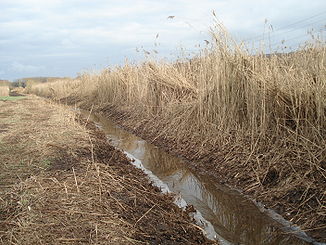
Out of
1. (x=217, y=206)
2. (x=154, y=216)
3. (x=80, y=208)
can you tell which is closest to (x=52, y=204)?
(x=80, y=208)

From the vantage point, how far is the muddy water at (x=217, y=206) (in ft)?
10.2

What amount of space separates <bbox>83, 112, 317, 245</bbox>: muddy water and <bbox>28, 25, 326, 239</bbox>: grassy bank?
201 mm

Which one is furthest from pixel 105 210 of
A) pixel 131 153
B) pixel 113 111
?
pixel 113 111

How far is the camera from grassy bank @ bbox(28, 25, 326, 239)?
11.7 ft

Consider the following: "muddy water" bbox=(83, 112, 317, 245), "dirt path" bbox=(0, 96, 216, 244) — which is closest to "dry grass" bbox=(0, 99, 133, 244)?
"dirt path" bbox=(0, 96, 216, 244)

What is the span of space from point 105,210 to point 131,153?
12.5 ft

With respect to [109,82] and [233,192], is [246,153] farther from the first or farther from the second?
[109,82]

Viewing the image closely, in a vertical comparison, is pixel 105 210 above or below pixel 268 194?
above

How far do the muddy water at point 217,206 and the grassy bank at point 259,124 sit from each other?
0.20 m

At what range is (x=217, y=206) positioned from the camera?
3.93m

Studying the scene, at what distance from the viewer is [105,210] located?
2.96 meters

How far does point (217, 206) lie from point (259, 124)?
1.58 m

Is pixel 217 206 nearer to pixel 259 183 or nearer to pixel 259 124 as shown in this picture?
pixel 259 183

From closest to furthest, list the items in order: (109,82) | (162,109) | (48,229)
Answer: (48,229)
(162,109)
(109,82)
